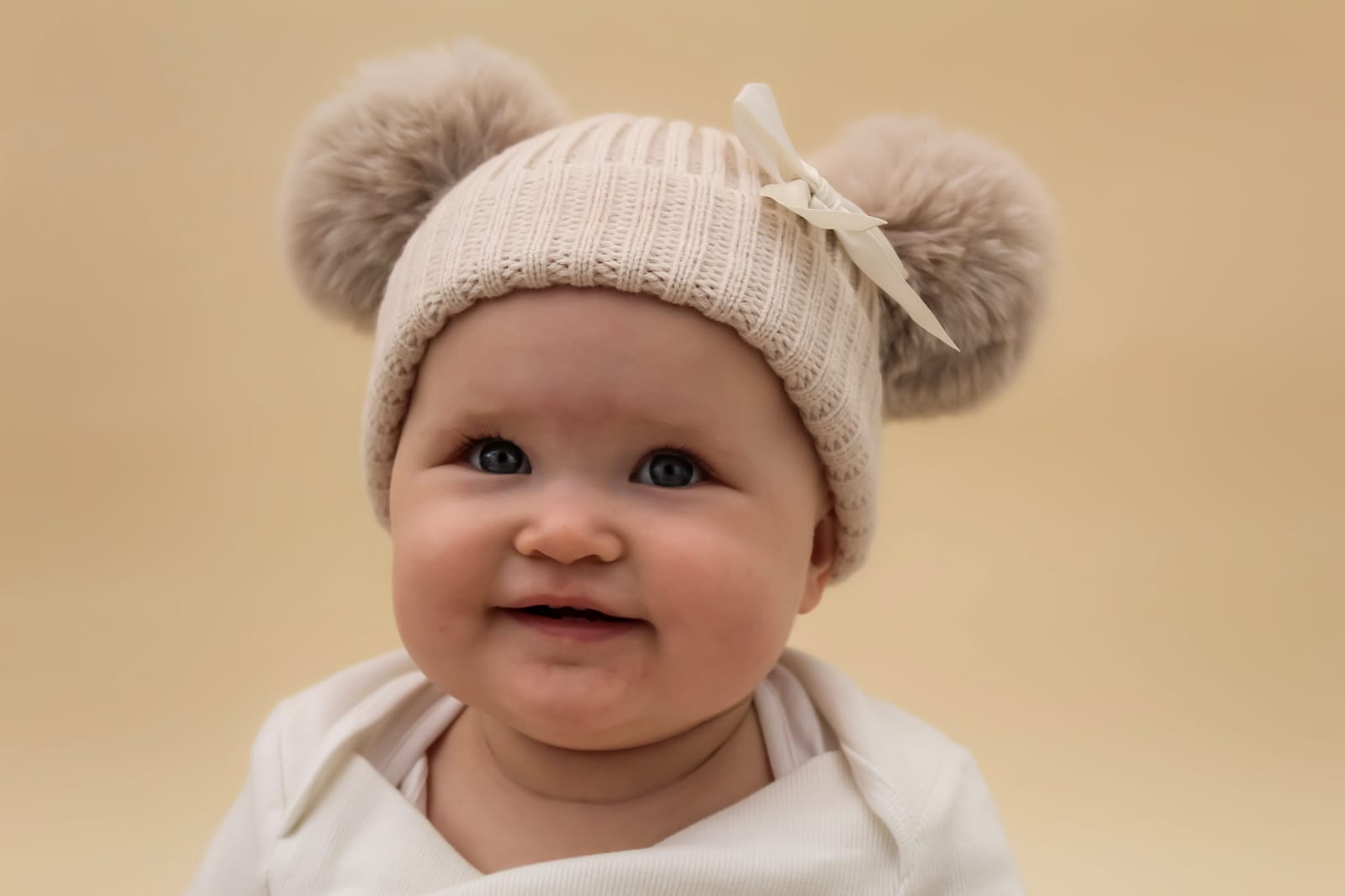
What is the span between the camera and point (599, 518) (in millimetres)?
892

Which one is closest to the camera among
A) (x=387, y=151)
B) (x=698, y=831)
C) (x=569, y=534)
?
(x=569, y=534)

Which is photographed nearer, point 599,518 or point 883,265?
point 599,518

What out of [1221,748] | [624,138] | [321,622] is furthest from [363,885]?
[1221,748]

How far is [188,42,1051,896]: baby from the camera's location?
3.00 feet

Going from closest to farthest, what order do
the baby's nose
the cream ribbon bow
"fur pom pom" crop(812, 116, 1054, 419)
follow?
1. the baby's nose
2. the cream ribbon bow
3. "fur pom pom" crop(812, 116, 1054, 419)

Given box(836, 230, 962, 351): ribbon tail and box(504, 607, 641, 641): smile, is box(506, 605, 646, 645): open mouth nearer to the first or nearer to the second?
box(504, 607, 641, 641): smile

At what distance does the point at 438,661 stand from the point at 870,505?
15.8 inches

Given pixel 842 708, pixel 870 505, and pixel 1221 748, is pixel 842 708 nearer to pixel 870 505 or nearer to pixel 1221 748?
pixel 870 505

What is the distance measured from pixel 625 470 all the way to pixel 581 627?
4.8 inches

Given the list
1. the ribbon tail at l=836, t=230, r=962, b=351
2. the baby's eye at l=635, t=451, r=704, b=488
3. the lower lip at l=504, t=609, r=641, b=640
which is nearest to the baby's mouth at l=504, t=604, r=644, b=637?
the lower lip at l=504, t=609, r=641, b=640

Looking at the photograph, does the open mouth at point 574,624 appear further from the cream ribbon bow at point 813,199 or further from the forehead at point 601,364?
the cream ribbon bow at point 813,199

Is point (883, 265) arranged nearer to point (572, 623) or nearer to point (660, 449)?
point (660, 449)

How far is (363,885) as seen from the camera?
3.29 ft

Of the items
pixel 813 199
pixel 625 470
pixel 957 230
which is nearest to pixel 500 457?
pixel 625 470
